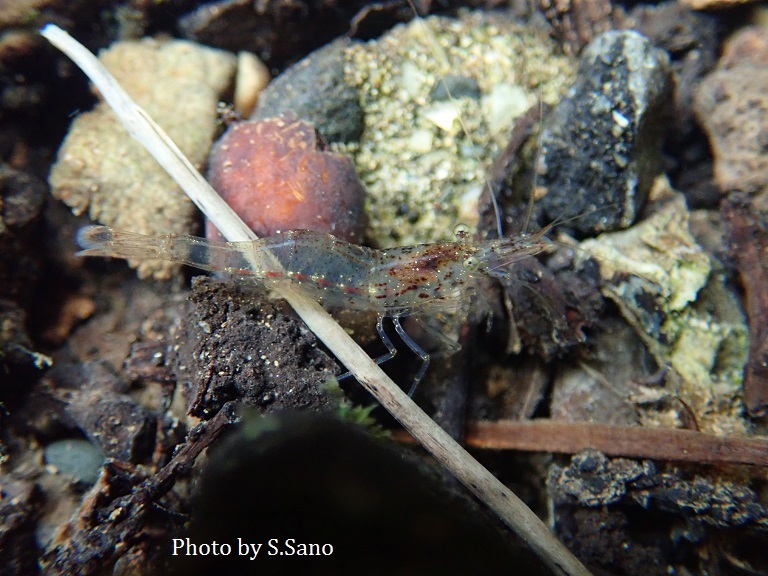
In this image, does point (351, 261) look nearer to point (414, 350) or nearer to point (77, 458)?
point (414, 350)

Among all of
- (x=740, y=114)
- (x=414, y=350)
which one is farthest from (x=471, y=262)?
(x=740, y=114)

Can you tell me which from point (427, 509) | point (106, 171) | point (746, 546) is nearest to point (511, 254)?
point (427, 509)

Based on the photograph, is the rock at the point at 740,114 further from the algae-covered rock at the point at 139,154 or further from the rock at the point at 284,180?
the algae-covered rock at the point at 139,154

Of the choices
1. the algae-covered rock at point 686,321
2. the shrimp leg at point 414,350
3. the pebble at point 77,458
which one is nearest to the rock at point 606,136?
the algae-covered rock at point 686,321

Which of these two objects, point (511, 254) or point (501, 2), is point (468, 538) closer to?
point (511, 254)

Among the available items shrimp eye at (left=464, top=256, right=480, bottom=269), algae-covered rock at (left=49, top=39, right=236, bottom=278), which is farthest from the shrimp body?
algae-covered rock at (left=49, top=39, right=236, bottom=278)

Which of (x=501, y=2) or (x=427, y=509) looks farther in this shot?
(x=501, y=2)

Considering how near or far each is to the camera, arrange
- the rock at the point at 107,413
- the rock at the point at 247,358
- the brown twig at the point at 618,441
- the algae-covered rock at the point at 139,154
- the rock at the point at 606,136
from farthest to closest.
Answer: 1. the rock at the point at 606,136
2. the algae-covered rock at the point at 139,154
3. the rock at the point at 107,413
4. the brown twig at the point at 618,441
5. the rock at the point at 247,358
